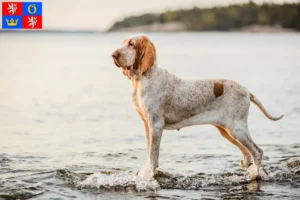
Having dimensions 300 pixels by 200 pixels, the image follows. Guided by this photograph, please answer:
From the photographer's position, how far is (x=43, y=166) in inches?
381

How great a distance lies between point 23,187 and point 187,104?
78.7 inches

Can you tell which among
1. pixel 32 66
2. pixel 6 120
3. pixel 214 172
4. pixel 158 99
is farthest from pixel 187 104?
pixel 32 66

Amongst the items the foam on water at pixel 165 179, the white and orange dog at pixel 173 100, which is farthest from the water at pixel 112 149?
the white and orange dog at pixel 173 100

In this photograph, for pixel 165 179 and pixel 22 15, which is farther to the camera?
pixel 22 15

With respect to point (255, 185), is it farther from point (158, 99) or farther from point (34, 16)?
point (34, 16)

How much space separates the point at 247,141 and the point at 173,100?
991 mm

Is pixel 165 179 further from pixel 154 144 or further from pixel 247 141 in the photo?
pixel 247 141

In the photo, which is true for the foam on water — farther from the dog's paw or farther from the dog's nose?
the dog's nose

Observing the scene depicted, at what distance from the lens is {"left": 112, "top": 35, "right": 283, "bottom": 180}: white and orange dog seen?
836cm

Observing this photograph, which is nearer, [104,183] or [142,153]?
[104,183]

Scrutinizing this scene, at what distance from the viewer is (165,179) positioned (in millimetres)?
8953

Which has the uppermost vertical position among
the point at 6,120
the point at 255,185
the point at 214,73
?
the point at 214,73

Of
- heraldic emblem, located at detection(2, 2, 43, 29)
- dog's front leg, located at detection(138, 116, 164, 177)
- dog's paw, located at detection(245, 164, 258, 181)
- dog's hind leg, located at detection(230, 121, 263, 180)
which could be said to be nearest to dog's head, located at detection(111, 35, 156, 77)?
dog's front leg, located at detection(138, 116, 164, 177)

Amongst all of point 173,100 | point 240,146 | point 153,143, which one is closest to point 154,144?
point 153,143
